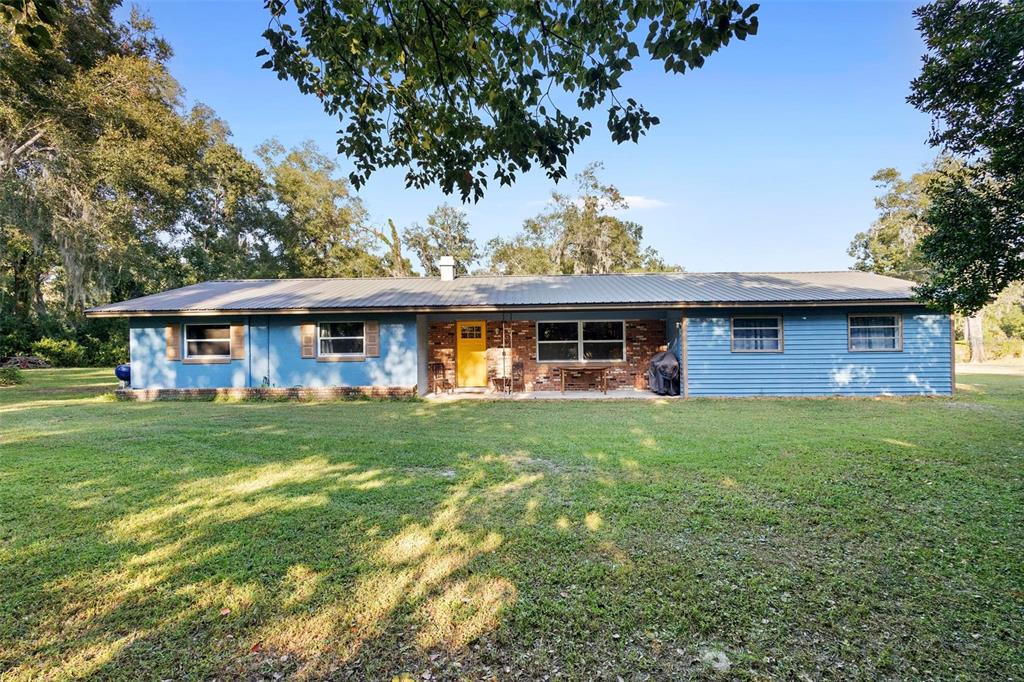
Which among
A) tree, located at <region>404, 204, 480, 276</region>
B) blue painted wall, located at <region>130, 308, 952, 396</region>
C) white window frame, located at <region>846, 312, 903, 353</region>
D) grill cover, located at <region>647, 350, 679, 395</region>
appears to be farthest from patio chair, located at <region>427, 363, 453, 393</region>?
tree, located at <region>404, 204, 480, 276</region>

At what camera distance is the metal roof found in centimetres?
1127

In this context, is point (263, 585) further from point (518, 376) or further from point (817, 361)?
point (817, 361)

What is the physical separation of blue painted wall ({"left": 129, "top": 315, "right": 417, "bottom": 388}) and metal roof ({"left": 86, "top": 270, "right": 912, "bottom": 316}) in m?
0.47

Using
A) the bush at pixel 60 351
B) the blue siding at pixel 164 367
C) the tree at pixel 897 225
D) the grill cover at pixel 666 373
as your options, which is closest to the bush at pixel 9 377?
the blue siding at pixel 164 367

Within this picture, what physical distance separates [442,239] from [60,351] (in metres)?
22.0

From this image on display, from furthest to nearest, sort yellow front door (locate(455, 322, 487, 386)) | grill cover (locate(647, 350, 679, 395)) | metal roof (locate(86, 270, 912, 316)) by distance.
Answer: yellow front door (locate(455, 322, 487, 386))
grill cover (locate(647, 350, 679, 395))
metal roof (locate(86, 270, 912, 316))

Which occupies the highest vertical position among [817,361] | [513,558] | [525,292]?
[525,292]

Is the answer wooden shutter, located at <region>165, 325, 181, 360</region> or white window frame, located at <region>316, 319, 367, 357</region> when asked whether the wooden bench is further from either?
wooden shutter, located at <region>165, 325, 181, 360</region>

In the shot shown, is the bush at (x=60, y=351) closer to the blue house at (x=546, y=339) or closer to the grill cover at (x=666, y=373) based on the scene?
the blue house at (x=546, y=339)

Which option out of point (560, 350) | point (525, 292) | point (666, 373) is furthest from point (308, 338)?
point (666, 373)

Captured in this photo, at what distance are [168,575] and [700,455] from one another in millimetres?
5173

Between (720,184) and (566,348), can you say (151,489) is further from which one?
(720,184)

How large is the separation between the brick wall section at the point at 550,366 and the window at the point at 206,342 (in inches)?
212

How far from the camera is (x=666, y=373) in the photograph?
11.6 meters
